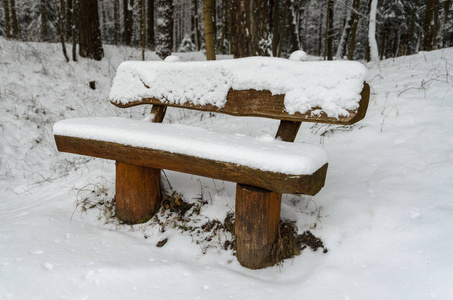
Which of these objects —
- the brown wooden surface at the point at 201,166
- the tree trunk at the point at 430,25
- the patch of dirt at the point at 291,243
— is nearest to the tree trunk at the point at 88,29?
the brown wooden surface at the point at 201,166

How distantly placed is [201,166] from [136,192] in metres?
0.90

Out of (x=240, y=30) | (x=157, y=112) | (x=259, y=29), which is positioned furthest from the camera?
(x=259, y=29)

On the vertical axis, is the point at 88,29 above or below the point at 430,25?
below

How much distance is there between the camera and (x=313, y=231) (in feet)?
7.12

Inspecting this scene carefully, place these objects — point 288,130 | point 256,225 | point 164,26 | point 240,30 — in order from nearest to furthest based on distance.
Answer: point 256,225, point 288,130, point 240,30, point 164,26

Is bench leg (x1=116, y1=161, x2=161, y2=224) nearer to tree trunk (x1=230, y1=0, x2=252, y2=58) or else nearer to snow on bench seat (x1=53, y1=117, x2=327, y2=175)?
snow on bench seat (x1=53, y1=117, x2=327, y2=175)

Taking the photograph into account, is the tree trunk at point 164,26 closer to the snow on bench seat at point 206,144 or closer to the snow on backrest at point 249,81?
the snow on backrest at point 249,81

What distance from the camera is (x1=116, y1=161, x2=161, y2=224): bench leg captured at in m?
2.50

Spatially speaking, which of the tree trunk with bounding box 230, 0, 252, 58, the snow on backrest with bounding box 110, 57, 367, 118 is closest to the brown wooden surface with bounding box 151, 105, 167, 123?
the snow on backrest with bounding box 110, 57, 367, 118

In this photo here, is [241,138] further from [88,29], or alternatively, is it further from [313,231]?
[88,29]

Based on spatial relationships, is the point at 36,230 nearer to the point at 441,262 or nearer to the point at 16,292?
the point at 16,292

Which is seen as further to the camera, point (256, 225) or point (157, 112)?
point (157, 112)

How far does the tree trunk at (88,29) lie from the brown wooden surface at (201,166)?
5.84 m

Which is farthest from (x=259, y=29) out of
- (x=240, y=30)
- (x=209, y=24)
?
(x=209, y=24)
